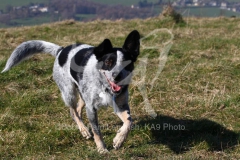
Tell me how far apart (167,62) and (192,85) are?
6.28ft

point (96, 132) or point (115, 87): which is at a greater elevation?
point (115, 87)

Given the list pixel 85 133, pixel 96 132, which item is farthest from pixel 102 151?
pixel 85 133

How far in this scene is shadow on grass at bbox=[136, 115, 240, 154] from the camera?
5.35 metres

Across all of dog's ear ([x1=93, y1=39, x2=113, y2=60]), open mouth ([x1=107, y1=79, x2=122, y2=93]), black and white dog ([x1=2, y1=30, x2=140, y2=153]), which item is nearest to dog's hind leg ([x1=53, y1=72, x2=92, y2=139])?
black and white dog ([x1=2, y1=30, x2=140, y2=153])

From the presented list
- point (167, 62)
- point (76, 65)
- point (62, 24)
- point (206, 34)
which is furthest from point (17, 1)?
point (76, 65)

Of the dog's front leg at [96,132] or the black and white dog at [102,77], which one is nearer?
the black and white dog at [102,77]

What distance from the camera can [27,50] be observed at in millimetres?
6500

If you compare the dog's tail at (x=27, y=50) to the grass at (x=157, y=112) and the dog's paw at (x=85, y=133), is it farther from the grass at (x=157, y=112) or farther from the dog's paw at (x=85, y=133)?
the dog's paw at (x=85, y=133)

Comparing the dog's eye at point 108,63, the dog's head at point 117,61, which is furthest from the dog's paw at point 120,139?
the dog's eye at point 108,63

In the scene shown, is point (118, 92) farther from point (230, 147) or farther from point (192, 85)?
point (192, 85)

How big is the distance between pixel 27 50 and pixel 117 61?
7.10ft

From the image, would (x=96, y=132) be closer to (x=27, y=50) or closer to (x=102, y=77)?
(x=102, y=77)

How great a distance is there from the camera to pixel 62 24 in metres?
15.9

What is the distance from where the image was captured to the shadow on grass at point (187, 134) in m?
5.35
